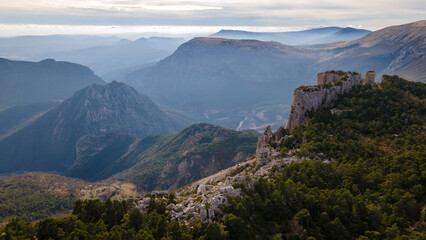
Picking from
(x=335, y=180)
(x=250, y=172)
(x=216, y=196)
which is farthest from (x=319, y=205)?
(x=250, y=172)

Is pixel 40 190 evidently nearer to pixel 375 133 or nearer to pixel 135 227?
pixel 135 227

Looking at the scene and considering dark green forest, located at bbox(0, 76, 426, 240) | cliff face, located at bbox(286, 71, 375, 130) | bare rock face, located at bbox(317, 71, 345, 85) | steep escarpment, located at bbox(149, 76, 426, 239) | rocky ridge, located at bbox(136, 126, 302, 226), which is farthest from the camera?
bare rock face, located at bbox(317, 71, 345, 85)

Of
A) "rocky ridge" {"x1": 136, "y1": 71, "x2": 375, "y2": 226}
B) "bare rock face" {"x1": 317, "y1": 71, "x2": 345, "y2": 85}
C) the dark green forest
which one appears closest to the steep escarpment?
the dark green forest

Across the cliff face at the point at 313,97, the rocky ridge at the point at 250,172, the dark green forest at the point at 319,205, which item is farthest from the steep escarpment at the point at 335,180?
the cliff face at the point at 313,97

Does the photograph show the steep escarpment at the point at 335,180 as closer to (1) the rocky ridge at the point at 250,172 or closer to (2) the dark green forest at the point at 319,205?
(2) the dark green forest at the point at 319,205

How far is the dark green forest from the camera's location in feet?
161

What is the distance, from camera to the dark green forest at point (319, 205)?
→ 1932 inches

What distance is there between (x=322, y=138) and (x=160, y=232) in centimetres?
6006

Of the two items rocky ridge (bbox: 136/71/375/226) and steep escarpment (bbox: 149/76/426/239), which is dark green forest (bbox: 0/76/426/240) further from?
rocky ridge (bbox: 136/71/375/226)

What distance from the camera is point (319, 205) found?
182 ft

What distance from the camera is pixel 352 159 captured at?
3044 inches

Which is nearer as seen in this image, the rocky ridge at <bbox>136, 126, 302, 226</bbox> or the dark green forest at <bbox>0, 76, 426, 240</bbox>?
the dark green forest at <bbox>0, 76, 426, 240</bbox>

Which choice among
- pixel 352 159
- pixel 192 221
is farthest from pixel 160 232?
pixel 352 159

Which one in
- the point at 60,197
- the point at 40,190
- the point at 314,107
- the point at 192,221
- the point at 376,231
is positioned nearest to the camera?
the point at 376,231
